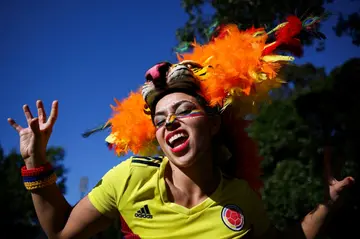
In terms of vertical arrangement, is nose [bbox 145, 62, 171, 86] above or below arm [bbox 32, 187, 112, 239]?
above

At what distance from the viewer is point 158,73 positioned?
8.43ft

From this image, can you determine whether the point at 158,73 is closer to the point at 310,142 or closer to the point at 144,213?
the point at 144,213

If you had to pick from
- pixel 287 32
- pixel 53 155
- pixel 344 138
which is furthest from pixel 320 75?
pixel 53 155

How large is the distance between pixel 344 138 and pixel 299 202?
142 cm

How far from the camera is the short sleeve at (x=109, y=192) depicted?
247 cm

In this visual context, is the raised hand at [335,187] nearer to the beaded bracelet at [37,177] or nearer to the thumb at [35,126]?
the beaded bracelet at [37,177]

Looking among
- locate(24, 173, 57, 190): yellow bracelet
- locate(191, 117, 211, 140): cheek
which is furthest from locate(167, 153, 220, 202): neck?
locate(24, 173, 57, 190): yellow bracelet

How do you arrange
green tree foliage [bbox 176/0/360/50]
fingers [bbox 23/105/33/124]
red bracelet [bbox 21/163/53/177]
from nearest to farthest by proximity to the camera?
red bracelet [bbox 21/163/53/177], fingers [bbox 23/105/33/124], green tree foliage [bbox 176/0/360/50]

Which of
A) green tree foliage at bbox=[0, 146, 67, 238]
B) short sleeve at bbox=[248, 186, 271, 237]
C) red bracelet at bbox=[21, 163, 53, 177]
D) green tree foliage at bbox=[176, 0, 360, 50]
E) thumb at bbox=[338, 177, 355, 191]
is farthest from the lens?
green tree foliage at bbox=[0, 146, 67, 238]

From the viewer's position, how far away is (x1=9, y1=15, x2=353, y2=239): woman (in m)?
2.40

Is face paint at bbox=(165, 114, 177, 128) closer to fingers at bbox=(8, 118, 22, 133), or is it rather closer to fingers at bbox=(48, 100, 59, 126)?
fingers at bbox=(48, 100, 59, 126)

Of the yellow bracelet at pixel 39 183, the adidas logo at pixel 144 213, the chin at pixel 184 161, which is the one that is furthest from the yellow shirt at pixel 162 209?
the yellow bracelet at pixel 39 183

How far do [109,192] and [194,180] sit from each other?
501 mm

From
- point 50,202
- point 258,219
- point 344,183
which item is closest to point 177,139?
point 258,219
